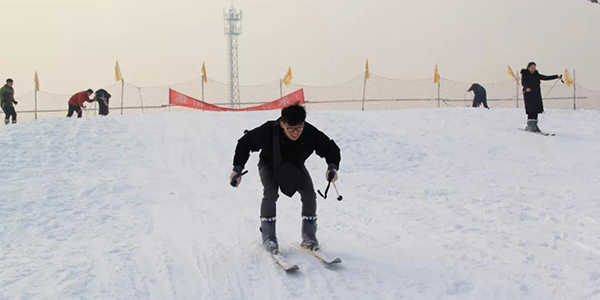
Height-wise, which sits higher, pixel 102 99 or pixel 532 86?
pixel 532 86

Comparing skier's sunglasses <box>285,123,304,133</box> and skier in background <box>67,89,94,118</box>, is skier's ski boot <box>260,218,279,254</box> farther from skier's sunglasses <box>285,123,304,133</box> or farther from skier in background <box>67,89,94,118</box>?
skier in background <box>67,89,94,118</box>

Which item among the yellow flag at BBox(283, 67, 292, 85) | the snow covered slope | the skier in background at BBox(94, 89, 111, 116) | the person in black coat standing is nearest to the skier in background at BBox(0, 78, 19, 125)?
the snow covered slope

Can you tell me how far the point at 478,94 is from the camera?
70.8 feet

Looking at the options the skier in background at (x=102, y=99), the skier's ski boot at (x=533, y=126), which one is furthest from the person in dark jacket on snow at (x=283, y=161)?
the skier in background at (x=102, y=99)

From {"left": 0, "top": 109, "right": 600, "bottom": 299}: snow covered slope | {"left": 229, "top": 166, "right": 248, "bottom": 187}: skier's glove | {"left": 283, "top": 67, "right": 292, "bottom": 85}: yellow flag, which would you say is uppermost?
{"left": 283, "top": 67, "right": 292, "bottom": 85}: yellow flag

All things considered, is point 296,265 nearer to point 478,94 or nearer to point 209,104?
point 209,104

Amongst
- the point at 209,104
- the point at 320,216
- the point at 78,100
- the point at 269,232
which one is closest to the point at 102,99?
the point at 78,100

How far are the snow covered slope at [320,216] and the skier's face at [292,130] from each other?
115cm

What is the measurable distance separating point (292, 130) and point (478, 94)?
19026 millimetres

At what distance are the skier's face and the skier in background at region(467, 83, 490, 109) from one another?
61.7 ft

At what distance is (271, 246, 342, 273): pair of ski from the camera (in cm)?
428

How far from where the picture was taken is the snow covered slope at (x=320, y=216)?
416 centimetres

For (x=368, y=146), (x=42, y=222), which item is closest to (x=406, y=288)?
(x=42, y=222)

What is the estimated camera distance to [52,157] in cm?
1145
